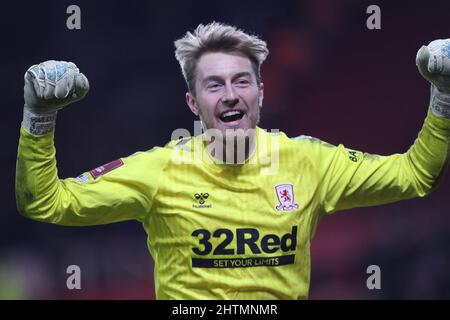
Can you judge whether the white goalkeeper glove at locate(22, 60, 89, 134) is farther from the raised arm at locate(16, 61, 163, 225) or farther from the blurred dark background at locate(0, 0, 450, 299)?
the blurred dark background at locate(0, 0, 450, 299)

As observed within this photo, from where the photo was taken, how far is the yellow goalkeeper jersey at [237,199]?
15.8 feet

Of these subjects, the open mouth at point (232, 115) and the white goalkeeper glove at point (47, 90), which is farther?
the open mouth at point (232, 115)

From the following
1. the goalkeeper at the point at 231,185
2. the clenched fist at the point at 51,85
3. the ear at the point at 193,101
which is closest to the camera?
the clenched fist at the point at 51,85

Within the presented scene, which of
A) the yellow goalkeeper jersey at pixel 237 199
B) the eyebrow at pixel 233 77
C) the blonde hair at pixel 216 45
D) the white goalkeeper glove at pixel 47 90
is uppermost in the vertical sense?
the blonde hair at pixel 216 45

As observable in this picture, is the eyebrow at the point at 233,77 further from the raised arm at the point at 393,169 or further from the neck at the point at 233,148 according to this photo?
the raised arm at the point at 393,169

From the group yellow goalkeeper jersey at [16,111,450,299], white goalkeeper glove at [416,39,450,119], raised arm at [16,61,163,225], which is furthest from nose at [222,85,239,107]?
white goalkeeper glove at [416,39,450,119]

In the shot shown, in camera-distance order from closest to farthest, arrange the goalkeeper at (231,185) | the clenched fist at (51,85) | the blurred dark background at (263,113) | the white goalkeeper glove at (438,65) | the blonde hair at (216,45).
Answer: the clenched fist at (51,85) → the white goalkeeper glove at (438,65) → the goalkeeper at (231,185) → the blonde hair at (216,45) → the blurred dark background at (263,113)

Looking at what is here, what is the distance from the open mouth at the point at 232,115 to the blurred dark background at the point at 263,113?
232 cm

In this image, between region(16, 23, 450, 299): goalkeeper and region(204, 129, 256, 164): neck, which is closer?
region(16, 23, 450, 299): goalkeeper

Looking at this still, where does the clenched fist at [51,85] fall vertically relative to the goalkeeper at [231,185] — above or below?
above

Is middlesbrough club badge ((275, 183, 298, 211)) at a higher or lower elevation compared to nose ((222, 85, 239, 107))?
lower

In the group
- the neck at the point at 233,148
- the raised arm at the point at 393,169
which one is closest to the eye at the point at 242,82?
the neck at the point at 233,148

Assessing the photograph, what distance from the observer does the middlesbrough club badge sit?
495 cm

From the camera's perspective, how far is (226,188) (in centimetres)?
500
